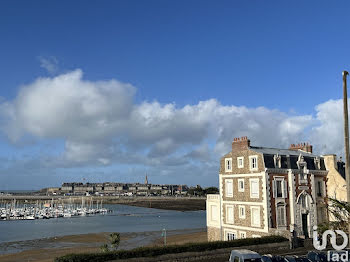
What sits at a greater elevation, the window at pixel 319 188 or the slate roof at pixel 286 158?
the slate roof at pixel 286 158

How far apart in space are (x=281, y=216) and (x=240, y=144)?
9.65m

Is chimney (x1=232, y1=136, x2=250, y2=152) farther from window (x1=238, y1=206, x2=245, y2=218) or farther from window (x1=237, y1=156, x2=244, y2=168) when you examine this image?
window (x1=238, y1=206, x2=245, y2=218)

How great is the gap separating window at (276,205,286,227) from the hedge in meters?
3.49

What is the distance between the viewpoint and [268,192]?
120 ft

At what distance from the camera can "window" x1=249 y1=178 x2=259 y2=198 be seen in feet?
124

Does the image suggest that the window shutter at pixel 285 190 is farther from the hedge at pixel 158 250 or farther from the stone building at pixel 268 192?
the hedge at pixel 158 250

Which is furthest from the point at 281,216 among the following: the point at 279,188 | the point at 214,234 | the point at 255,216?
the point at 214,234

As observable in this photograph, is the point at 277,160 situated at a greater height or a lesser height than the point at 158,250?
greater

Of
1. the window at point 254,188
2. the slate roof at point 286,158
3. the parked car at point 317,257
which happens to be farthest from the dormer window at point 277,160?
the parked car at point 317,257

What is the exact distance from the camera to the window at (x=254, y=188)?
3784 cm

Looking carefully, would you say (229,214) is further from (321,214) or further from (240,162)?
(321,214)

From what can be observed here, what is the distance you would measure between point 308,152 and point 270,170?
35.9ft

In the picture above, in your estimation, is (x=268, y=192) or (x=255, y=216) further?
(x=255, y=216)

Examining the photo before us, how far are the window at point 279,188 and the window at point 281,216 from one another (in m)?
1.27
